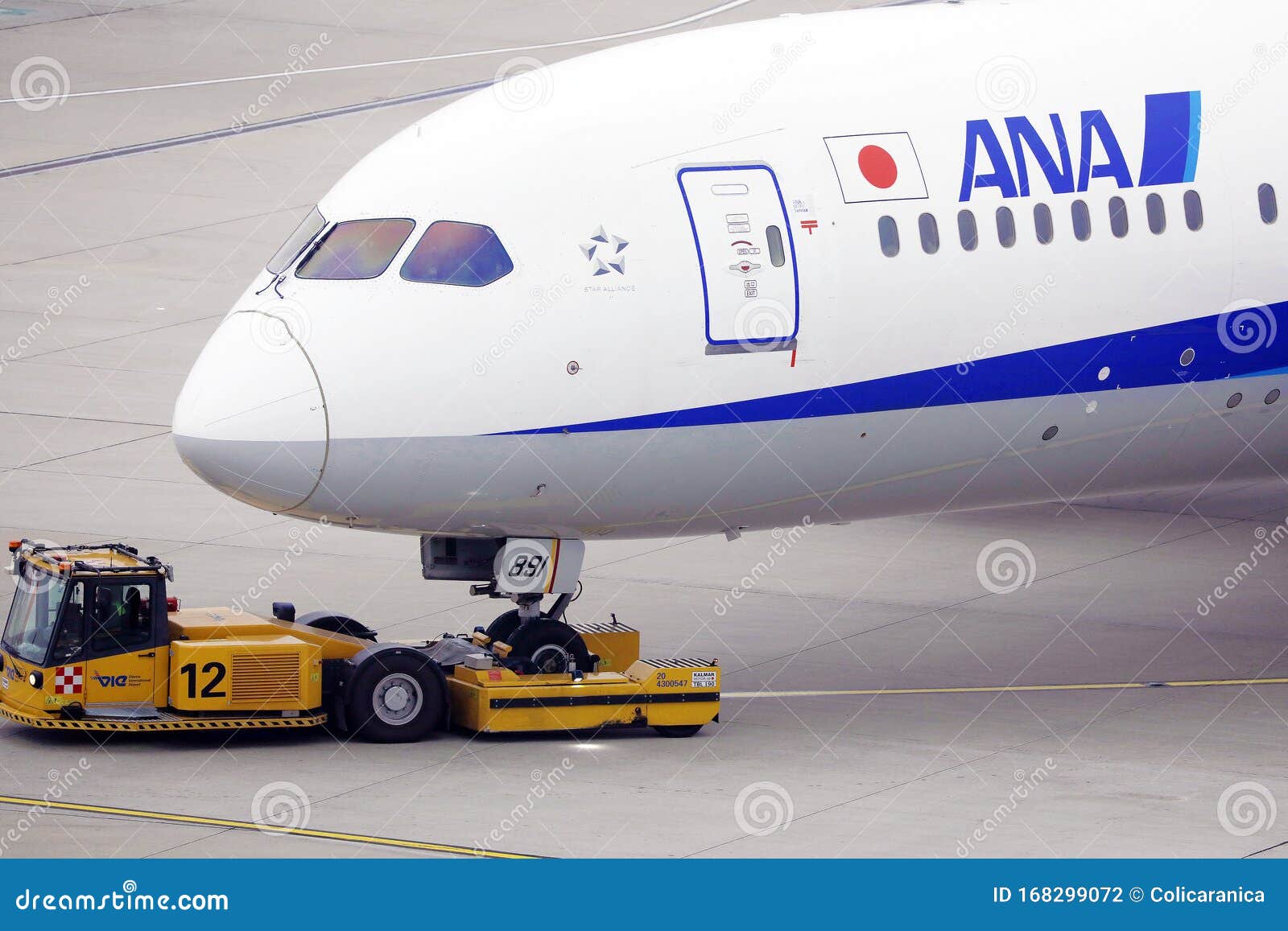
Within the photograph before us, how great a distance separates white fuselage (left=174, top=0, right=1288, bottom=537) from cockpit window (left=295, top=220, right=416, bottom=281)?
4.7 inches

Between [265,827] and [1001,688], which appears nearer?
[265,827]

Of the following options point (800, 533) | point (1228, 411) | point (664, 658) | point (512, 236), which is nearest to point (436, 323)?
point (512, 236)

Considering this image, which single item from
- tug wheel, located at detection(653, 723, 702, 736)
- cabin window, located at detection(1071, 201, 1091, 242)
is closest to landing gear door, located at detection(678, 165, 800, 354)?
cabin window, located at detection(1071, 201, 1091, 242)

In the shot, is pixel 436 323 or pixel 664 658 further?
pixel 664 658

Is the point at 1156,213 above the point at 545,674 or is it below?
above

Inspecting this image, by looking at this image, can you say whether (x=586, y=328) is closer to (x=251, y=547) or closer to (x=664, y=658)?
(x=664, y=658)

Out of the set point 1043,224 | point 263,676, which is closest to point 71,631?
point 263,676

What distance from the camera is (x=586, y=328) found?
64.4 feet

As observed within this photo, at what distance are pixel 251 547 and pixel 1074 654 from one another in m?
10.4

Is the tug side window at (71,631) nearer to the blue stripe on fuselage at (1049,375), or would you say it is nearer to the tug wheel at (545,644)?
→ the tug wheel at (545,644)

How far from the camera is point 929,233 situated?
20562 mm

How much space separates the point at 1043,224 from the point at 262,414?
722 centimetres

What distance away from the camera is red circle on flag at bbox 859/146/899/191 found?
67.3ft

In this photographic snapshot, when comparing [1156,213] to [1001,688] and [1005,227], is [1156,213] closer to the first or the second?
[1005,227]
